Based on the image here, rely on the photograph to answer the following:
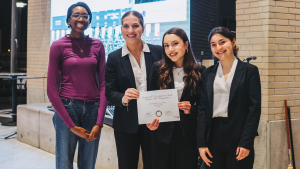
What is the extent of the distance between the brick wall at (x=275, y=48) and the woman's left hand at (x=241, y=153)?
5.12 feet

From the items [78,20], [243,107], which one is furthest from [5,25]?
[243,107]

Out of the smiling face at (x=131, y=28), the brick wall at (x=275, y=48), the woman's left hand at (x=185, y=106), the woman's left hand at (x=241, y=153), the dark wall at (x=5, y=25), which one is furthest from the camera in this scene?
the dark wall at (x=5, y=25)

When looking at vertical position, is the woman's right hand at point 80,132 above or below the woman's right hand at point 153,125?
below

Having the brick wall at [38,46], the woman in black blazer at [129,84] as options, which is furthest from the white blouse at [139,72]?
the brick wall at [38,46]

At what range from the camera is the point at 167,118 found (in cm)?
176

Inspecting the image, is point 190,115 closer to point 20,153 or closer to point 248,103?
point 248,103

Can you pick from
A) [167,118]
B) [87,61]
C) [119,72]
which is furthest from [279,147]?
[87,61]

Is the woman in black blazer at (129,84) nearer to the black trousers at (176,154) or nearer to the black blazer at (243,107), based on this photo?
the black trousers at (176,154)

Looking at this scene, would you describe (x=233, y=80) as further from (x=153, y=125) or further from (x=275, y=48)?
(x=275, y=48)

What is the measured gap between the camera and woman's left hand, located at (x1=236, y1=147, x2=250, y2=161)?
5.27 ft

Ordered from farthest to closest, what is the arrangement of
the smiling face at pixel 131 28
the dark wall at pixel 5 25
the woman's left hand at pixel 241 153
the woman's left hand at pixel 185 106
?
1. the dark wall at pixel 5 25
2. the smiling face at pixel 131 28
3. the woman's left hand at pixel 185 106
4. the woman's left hand at pixel 241 153

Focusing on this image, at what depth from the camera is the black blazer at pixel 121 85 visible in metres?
1.94

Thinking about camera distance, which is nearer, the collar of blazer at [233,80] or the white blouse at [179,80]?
the collar of blazer at [233,80]

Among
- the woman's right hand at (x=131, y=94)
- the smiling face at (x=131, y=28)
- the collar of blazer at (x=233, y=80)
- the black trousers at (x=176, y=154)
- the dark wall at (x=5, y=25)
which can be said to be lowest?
the black trousers at (x=176, y=154)
